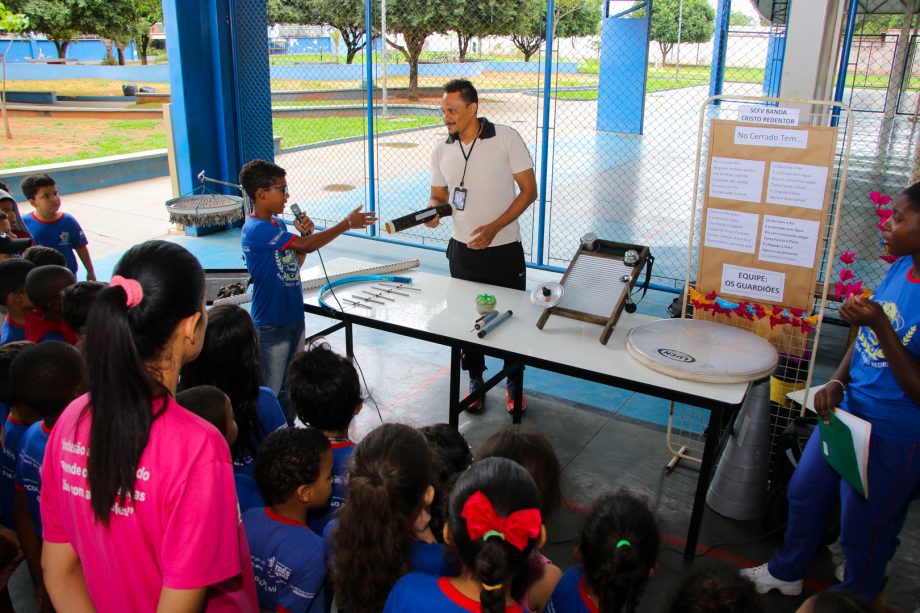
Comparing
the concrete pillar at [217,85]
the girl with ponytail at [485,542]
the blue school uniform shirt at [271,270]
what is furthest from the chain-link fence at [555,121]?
the girl with ponytail at [485,542]

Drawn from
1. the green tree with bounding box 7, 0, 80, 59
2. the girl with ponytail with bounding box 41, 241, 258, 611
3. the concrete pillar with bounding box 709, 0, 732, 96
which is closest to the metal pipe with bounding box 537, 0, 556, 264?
the concrete pillar with bounding box 709, 0, 732, 96

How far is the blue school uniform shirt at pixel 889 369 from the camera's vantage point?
7.42ft

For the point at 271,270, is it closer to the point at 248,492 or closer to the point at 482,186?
the point at 482,186

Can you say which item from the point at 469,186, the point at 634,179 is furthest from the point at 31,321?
the point at 634,179

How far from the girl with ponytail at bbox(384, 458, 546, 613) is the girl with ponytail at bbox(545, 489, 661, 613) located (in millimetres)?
226

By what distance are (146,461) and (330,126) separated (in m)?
17.5

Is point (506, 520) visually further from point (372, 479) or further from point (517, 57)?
point (517, 57)

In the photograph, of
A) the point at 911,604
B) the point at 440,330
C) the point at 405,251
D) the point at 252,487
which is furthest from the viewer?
the point at 405,251

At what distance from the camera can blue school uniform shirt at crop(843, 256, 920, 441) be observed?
7.42 ft

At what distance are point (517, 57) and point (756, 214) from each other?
82.9ft

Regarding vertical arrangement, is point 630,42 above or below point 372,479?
above

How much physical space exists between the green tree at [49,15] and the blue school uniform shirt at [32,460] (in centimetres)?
2380

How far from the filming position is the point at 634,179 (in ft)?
37.8

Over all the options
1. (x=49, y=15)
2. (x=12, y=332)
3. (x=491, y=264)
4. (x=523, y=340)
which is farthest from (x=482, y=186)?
(x=49, y=15)
